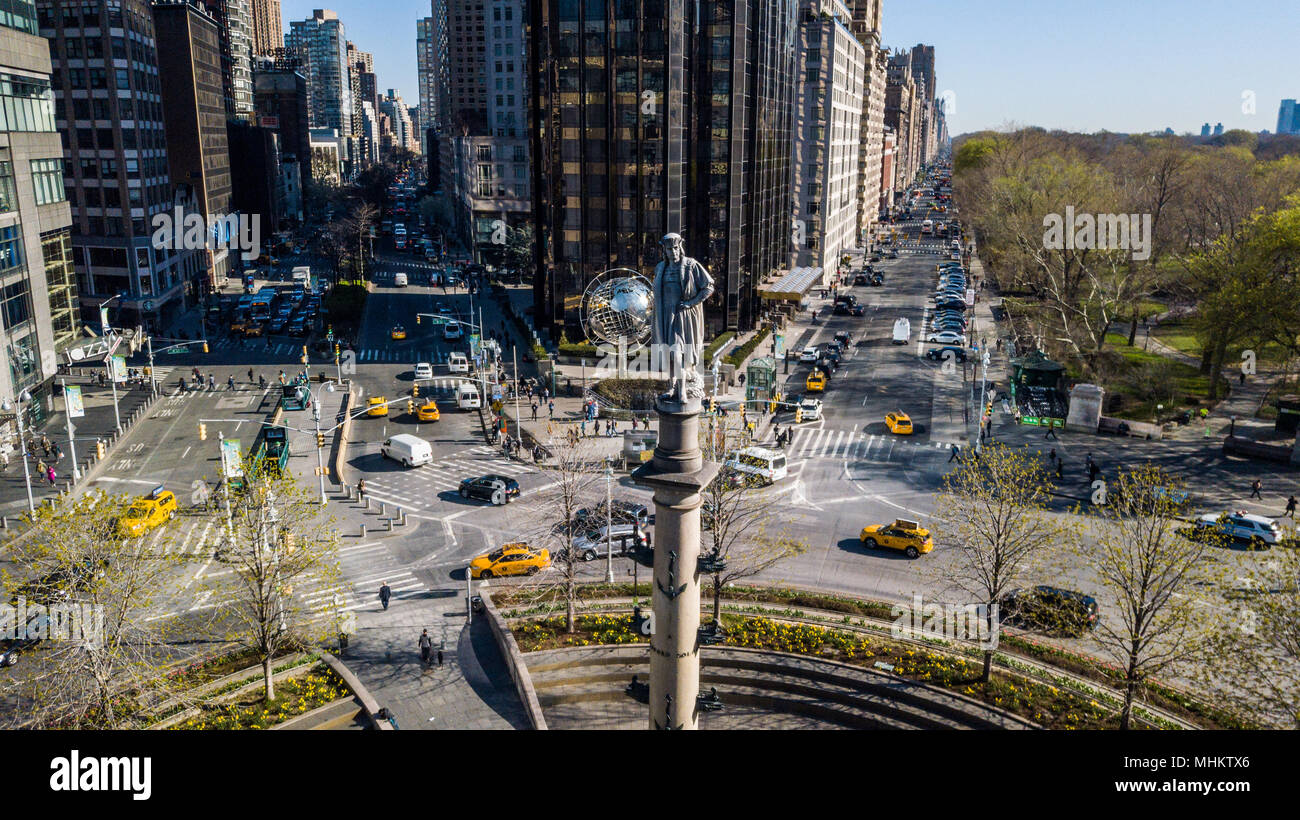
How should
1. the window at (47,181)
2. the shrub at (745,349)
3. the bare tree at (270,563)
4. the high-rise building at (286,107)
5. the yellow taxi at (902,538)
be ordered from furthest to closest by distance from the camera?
the high-rise building at (286,107) → the shrub at (745,349) → the window at (47,181) → the yellow taxi at (902,538) → the bare tree at (270,563)

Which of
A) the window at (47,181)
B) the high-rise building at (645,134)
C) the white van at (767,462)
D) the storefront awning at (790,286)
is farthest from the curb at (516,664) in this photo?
the storefront awning at (790,286)

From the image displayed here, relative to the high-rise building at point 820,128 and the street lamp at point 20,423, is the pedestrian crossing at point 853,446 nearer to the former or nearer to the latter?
the street lamp at point 20,423

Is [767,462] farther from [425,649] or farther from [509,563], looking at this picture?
[425,649]

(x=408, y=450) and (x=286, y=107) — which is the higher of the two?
(x=286, y=107)

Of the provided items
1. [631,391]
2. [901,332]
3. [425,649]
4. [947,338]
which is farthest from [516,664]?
[901,332]

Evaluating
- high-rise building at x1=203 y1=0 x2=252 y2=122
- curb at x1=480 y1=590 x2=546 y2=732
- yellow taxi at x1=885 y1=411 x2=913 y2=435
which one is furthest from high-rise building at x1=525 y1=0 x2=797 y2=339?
high-rise building at x1=203 y1=0 x2=252 y2=122

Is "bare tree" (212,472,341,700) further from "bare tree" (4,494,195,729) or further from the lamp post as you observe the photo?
the lamp post
